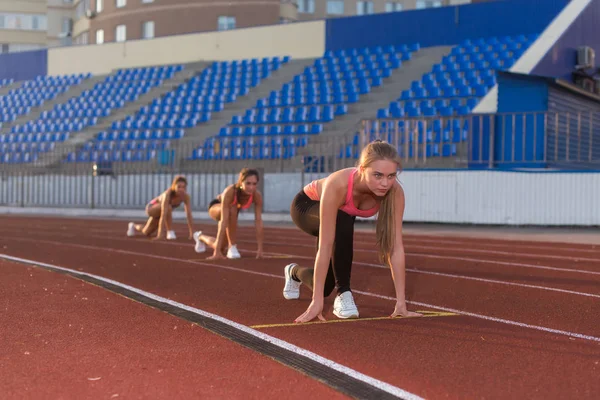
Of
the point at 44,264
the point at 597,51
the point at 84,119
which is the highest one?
the point at 597,51

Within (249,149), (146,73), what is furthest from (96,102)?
(249,149)

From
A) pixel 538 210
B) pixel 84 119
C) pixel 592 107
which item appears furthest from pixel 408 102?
pixel 84 119

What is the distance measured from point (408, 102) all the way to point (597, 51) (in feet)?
23.3

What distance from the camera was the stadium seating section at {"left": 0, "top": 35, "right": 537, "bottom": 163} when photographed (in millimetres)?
23516

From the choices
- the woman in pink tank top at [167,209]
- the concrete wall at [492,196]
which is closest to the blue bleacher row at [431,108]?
the concrete wall at [492,196]

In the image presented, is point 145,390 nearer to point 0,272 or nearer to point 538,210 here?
point 0,272

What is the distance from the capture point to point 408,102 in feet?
82.2

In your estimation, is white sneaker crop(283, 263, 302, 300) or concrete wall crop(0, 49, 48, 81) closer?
white sneaker crop(283, 263, 302, 300)

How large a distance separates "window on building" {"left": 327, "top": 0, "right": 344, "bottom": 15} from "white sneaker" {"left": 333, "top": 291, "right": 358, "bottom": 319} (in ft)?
201

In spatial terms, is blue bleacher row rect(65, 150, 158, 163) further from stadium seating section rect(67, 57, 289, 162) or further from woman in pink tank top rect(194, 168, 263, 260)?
woman in pink tank top rect(194, 168, 263, 260)

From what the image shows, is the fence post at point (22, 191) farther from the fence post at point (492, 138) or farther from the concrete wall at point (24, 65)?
the concrete wall at point (24, 65)

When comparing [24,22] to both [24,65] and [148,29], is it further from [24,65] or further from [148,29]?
[24,65]

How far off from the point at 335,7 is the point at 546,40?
4171 centimetres

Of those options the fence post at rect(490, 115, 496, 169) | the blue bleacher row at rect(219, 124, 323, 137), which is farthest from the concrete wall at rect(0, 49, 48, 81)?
the fence post at rect(490, 115, 496, 169)
